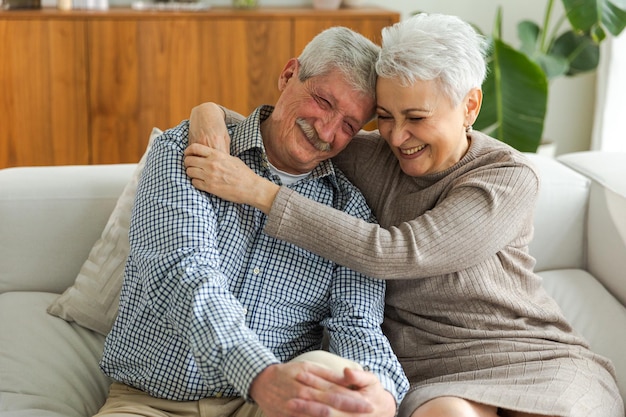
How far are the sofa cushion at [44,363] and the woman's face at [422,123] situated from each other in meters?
0.85

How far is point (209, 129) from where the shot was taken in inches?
72.8

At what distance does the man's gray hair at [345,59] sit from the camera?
71.0 inches

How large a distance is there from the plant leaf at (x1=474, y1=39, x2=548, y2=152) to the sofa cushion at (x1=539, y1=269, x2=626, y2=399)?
107 centimetres

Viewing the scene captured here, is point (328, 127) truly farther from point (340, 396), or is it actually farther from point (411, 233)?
point (340, 396)

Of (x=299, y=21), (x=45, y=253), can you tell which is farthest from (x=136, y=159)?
(x=45, y=253)

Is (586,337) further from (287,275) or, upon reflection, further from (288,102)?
(288,102)

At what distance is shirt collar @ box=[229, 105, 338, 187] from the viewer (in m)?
1.86

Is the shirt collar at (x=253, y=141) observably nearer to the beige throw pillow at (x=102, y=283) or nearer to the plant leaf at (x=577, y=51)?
the beige throw pillow at (x=102, y=283)

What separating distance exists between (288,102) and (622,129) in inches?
112

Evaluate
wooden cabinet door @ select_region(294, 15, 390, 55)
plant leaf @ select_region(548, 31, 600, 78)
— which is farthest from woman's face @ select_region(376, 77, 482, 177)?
plant leaf @ select_region(548, 31, 600, 78)

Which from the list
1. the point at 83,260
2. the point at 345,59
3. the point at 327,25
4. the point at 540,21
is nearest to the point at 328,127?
the point at 345,59

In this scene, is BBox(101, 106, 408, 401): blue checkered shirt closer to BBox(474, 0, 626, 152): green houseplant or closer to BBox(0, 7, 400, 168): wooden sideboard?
BBox(474, 0, 626, 152): green houseplant

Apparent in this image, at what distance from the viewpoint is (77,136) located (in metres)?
3.88

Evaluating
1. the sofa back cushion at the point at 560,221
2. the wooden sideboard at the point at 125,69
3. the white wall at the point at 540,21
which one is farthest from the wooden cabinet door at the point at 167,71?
the sofa back cushion at the point at 560,221
